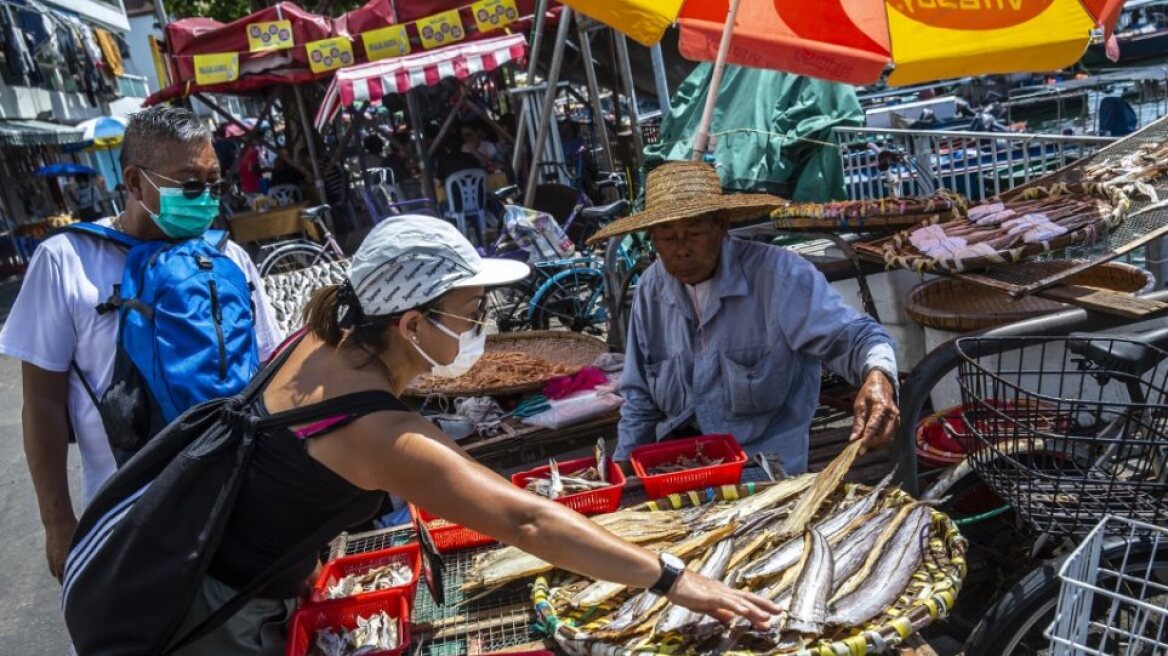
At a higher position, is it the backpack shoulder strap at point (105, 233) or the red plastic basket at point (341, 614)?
the backpack shoulder strap at point (105, 233)

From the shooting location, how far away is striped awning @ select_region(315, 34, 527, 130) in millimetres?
12445

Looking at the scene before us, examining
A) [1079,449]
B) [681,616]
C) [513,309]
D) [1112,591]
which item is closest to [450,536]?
[681,616]

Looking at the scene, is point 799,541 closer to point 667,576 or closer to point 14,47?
point 667,576

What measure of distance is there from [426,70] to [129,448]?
11228mm

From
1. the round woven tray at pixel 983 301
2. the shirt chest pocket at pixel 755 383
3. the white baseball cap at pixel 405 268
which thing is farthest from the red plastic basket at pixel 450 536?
the round woven tray at pixel 983 301

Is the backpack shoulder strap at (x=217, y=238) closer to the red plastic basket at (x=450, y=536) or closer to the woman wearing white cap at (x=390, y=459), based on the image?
the woman wearing white cap at (x=390, y=459)

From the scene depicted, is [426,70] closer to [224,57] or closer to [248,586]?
[224,57]

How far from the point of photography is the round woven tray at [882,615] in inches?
64.9

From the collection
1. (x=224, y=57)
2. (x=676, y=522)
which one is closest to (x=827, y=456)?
(x=676, y=522)

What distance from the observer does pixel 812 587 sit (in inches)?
71.6

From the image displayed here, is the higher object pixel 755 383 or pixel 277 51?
pixel 277 51

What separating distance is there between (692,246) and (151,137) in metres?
1.92

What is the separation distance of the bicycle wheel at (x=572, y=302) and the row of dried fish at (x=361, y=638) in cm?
638

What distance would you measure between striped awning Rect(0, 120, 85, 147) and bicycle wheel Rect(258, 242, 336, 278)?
45.4 feet
